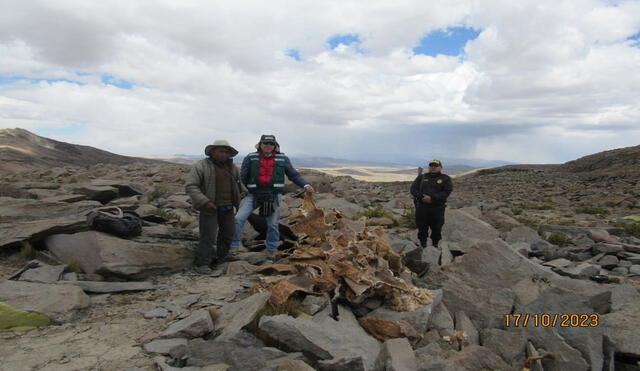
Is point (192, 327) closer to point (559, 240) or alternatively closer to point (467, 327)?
point (467, 327)

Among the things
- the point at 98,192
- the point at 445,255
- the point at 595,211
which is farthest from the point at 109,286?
the point at 595,211

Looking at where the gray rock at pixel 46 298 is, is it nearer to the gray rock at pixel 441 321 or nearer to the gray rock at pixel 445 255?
the gray rock at pixel 441 321

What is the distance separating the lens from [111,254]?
273 inches

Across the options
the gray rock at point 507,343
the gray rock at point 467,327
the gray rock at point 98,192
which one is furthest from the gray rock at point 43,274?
the gray rock at point 98,192

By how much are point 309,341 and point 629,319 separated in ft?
15.9

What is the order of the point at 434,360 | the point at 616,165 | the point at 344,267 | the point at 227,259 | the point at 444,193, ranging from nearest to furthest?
the point at 434,360
the point at 344,267
the point at 227,259
the point at 444,193
the point at 616,165

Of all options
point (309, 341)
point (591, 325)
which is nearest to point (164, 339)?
point (309, 341)

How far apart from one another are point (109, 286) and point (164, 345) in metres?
2.48

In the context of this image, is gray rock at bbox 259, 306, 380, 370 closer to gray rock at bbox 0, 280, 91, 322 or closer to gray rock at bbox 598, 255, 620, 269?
gray rock at bbox 0, 280, 91, 322

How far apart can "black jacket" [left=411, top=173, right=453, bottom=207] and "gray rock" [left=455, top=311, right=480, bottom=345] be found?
4.18m

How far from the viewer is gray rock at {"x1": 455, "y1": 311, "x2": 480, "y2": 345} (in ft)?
17.7

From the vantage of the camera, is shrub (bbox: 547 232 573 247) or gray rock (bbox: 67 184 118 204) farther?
gray rock (bbox: 67 184 118 204)

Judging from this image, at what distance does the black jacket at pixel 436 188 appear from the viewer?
970 cm

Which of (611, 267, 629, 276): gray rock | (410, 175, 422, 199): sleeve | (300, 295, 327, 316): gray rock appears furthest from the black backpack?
(611, 267, 629, 276): gray rock
